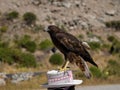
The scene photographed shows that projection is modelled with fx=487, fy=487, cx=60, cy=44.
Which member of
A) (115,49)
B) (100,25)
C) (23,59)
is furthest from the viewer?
(100,25)

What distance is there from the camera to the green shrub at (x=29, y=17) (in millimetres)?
46884

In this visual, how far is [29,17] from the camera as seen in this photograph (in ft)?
153

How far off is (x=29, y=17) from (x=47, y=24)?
217 centimetres

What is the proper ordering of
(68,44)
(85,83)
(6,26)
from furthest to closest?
(6,26), (85,83), (68,44)

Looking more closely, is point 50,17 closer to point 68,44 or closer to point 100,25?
point 100,25

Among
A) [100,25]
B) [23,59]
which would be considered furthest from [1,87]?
[100,25]

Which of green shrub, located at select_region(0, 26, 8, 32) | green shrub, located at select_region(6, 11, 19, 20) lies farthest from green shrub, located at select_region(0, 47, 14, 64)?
green shrub, located at select_region(6, 11, 19, 20)

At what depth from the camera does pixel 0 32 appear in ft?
145

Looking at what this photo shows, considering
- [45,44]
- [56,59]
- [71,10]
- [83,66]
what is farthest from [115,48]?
[83,66]

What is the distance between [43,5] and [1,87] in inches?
1133

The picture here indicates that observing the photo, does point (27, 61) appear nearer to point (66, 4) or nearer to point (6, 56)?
point (6, 56)

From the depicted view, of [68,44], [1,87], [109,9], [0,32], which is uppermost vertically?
[109,9]

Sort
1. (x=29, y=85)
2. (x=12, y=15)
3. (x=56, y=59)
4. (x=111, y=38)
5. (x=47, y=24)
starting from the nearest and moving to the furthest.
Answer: (x=29, y=85), (x=56, y=59), (x=47, y=24), (x=12, y=15), (x=111, y=38)

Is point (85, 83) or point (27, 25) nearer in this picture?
point (85, 83)
